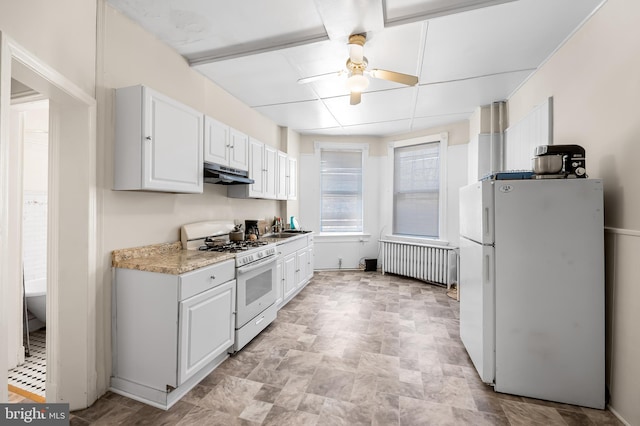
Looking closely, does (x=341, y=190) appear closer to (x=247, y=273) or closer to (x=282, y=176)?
(x=282, y=176)

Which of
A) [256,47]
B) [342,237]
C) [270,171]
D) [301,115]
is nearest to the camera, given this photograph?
[256,47]

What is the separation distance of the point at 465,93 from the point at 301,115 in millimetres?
2279

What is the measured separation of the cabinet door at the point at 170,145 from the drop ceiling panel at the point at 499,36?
211 centimetres

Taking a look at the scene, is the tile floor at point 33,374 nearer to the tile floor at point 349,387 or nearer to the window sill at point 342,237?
the tile floor at point 349,387

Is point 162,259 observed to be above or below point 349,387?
above

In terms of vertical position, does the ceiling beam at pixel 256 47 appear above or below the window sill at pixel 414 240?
above

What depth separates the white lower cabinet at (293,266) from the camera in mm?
3434

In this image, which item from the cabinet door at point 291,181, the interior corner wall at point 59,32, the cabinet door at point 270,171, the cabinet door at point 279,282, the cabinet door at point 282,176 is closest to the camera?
the interior corner wall at point 59,32

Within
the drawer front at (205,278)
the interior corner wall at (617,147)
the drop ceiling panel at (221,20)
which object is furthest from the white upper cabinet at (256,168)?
the interior corner wall at (617,147)

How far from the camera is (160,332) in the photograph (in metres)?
1.81

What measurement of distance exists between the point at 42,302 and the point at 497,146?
5.70 m

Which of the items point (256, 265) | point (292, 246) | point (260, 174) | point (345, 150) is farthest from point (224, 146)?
point (345, 150)

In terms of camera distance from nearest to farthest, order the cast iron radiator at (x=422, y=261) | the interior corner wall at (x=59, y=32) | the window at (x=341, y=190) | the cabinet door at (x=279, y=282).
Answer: the interior corner wall at (x=59, y=32)
the cabinet door at (x=279, y=282)
the cast iron radiator at (x=422, y=261)
the window at (x=341, y=190)

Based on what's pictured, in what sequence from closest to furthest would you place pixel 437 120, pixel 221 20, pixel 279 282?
pixel 221 20 → pixel 279 282 → pixel 437 120
